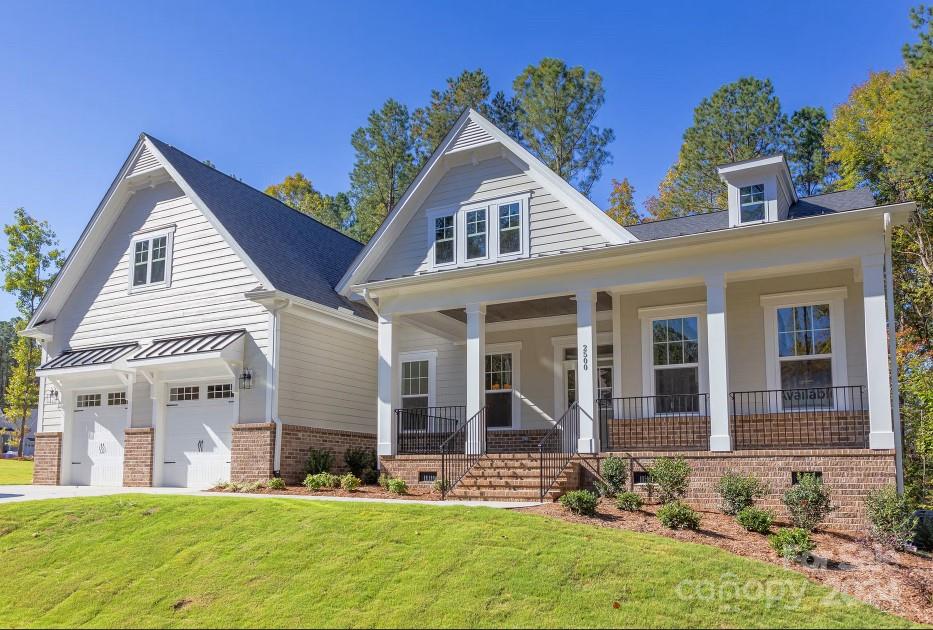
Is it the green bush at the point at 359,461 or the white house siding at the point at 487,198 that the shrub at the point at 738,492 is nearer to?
the white house siding at the point at 487,198

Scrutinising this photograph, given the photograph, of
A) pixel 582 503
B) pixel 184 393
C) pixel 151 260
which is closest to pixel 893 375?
pixel 582 503

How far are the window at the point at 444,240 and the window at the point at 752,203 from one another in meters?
6.27

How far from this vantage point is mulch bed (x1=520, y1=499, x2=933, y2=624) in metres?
8.64

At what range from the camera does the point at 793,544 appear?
958 cm

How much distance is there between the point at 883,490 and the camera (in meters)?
11.2

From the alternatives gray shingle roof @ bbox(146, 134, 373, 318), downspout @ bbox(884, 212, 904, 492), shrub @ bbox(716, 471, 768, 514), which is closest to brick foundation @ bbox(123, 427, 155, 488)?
gray shingle roof @ bbox(146, 134, 373, 318)

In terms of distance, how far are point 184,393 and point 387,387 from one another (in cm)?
556

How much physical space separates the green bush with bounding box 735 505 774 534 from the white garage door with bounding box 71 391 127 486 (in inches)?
601

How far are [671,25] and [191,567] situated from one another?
20.8 m

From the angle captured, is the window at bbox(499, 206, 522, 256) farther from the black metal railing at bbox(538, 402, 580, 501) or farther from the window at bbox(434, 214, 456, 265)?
the black metal railing at bbox(538, 402, 580, 501)

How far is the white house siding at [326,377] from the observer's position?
728 inches

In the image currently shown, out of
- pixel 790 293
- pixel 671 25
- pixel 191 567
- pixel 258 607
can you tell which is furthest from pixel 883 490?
pixel 671 25

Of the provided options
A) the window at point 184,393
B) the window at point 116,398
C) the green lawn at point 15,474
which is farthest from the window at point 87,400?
the green lawn at point 15,474

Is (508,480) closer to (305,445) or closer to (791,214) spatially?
(305,445)
